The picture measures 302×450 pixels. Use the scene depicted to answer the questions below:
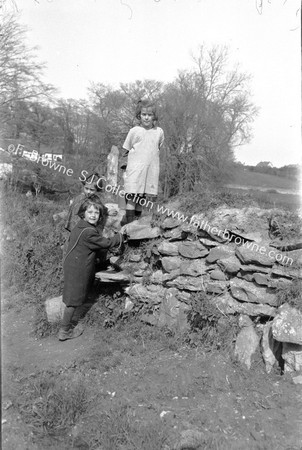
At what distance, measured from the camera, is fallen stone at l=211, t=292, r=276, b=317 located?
3.70 meters

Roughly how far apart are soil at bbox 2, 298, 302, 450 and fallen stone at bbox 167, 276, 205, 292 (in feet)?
2.35

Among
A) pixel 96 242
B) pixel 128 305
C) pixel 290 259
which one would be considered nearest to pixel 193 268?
pixel 128 305

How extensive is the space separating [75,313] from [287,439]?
284 centimetres

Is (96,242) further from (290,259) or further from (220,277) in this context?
(290,259)

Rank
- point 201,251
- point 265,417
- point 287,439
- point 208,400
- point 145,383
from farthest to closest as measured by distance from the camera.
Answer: point 201,251 < point 145,383 < point 208,400 < point 265,417 < point 287,439

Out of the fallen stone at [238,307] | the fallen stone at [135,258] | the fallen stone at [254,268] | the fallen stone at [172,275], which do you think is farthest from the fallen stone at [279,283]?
the fallen stone at [135,258]

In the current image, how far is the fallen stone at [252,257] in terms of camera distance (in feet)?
12.4

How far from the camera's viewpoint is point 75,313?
14.7 feet

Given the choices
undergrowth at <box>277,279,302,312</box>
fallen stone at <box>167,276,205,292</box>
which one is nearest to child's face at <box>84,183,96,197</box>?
fallen stone at <box>167,276,205,292</box>

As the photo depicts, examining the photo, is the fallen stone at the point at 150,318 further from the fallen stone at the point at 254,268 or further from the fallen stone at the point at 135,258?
the fallen stone at the point at 254,268

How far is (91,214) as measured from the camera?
4137 millimetres

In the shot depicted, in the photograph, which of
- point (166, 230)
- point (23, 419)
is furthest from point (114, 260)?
point (23, 419)

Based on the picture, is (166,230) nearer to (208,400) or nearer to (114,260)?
(114,260)

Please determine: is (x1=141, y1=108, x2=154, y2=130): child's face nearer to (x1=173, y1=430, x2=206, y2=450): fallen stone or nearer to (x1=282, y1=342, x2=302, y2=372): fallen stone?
(x1=282, y1=342, x2=302, y2=372): fallen stone
